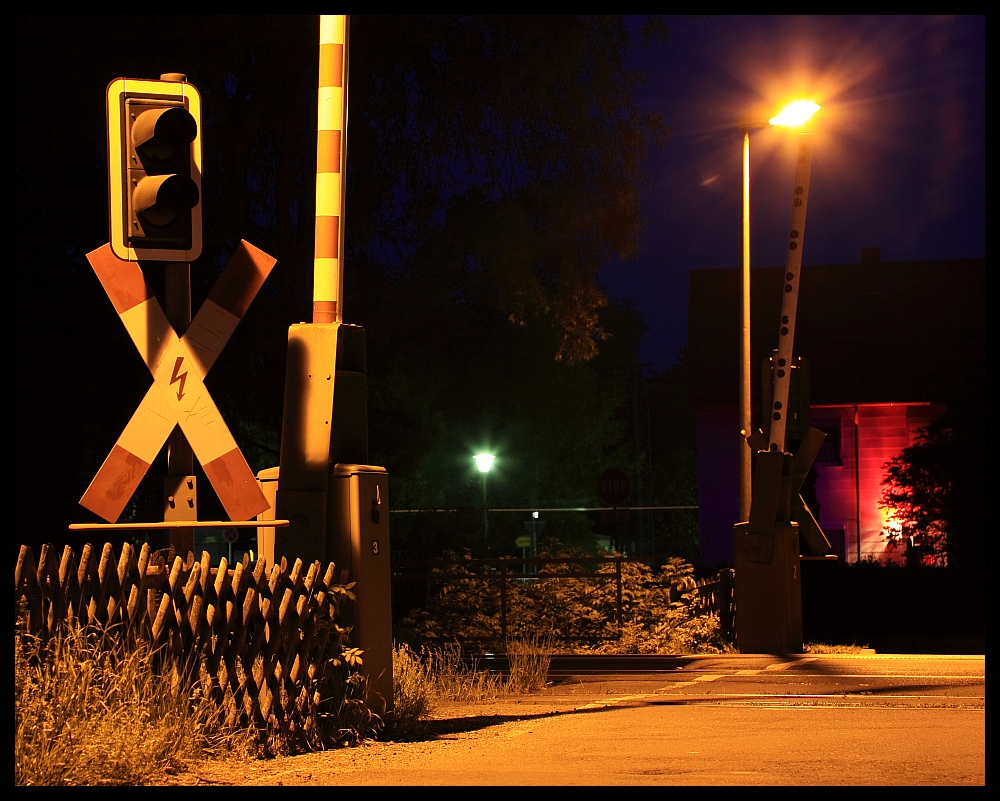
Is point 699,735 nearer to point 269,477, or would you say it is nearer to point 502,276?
point 269,477

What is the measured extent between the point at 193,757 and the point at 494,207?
54.5 ft

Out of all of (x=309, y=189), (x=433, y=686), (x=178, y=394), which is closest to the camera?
(x=178, y=394)

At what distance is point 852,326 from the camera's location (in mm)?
48281

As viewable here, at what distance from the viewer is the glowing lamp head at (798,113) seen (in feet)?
58.7

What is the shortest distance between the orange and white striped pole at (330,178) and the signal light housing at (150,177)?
4.31 ft

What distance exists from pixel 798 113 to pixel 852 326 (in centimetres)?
3138

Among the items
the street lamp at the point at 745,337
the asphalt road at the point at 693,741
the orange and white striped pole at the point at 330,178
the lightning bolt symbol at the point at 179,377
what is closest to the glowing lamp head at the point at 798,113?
the street lamp at the point at 745,337

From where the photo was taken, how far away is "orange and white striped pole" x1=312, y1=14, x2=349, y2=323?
8.70 m

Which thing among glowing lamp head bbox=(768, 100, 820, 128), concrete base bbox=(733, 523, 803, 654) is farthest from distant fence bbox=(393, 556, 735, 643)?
glowing lamp head bbox=(768, 100, 820, 128)

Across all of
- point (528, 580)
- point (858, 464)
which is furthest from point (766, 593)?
point (858, 464)

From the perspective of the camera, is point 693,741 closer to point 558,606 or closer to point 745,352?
point 558,606

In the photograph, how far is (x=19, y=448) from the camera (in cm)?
2084

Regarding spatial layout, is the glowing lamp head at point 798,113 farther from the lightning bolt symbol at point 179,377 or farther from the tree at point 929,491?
the tree at point 929,491
